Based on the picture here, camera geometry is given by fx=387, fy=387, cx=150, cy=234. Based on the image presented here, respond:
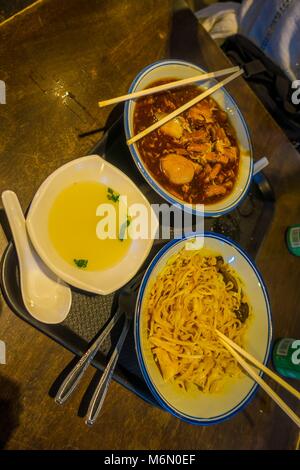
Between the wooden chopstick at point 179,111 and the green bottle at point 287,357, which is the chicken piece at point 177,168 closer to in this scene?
the wooden chopstick at point 179,111

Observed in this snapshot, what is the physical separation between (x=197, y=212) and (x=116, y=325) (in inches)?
25.1

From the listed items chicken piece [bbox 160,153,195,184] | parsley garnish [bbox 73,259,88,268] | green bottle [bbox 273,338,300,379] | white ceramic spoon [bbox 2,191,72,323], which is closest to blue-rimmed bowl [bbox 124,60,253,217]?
chicken piece [bbox 160,153,195,184]

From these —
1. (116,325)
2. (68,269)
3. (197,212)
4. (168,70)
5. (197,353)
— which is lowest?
(197,353)

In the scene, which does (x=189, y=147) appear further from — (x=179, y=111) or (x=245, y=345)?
(x=245, y=345)

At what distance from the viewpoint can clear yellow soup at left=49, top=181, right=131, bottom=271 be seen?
1.63 m

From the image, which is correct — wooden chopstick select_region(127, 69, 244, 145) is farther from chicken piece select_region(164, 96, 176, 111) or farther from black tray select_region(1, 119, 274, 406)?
black tray select_region(1, 119, 274, 406)

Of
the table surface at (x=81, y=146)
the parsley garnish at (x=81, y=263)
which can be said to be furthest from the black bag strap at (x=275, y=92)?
the parsley garnish at (x=81, y=263)

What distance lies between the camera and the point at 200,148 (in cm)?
199

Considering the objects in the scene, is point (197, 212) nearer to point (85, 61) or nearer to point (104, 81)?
point (104, 81)

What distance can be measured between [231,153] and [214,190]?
0.26 meters

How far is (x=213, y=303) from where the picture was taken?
1.83 metres

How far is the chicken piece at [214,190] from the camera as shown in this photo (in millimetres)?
1936

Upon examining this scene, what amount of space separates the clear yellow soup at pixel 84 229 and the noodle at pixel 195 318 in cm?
25
